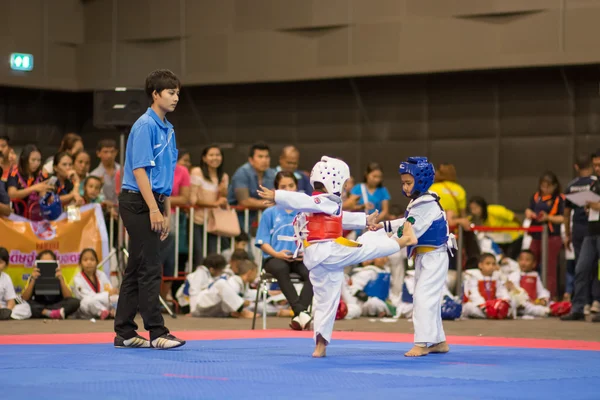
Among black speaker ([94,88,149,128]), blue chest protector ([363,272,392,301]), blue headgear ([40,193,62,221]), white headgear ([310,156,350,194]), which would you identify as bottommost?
blue chest protector ([363,272,392,301])

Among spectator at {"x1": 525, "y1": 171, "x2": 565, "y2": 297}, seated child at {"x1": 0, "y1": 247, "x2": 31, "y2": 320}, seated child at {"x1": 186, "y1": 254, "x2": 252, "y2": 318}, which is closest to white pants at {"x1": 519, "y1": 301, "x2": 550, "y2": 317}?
spectator at {"x1": 525, "y1": 171, "x2": 565, "y2": 297}

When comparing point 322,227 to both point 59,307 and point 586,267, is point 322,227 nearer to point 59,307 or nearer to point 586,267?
point 59,307

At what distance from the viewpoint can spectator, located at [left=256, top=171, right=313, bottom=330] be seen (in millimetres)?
8867

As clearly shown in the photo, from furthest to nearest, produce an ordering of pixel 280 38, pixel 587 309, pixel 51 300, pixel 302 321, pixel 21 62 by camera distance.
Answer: pixel 21 62 < pixel 280 38 < pixel 587 309 < pixel 51 300 < pixel 302 321

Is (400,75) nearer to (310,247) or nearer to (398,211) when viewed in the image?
(398,211)

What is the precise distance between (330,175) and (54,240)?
5.22 metres

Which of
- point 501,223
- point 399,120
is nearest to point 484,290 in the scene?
point 501,223

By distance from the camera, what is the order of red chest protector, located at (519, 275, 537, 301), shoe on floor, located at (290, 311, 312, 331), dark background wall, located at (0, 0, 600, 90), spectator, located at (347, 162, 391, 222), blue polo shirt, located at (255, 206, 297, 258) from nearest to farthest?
shoe on floor, located at (290, 311, 312, 331) < blue polo shirt, located at (255, 206, 297, 258) < red chest protector, located at (519, 275, 537, 301) < spectator, located at (347, 162, 391, 222) < dark background wall, located at (0, 0, 600, 90)

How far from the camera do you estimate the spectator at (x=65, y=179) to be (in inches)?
415

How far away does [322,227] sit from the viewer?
6141 mm

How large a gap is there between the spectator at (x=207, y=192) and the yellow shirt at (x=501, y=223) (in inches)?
126

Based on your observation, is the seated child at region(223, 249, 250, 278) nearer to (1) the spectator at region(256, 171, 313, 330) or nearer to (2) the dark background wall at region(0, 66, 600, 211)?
(1) the spectator at region(256, 171, 313, 330)

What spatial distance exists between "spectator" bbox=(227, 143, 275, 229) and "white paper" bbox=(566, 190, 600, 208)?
10.3ft

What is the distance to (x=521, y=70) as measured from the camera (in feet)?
45.7
